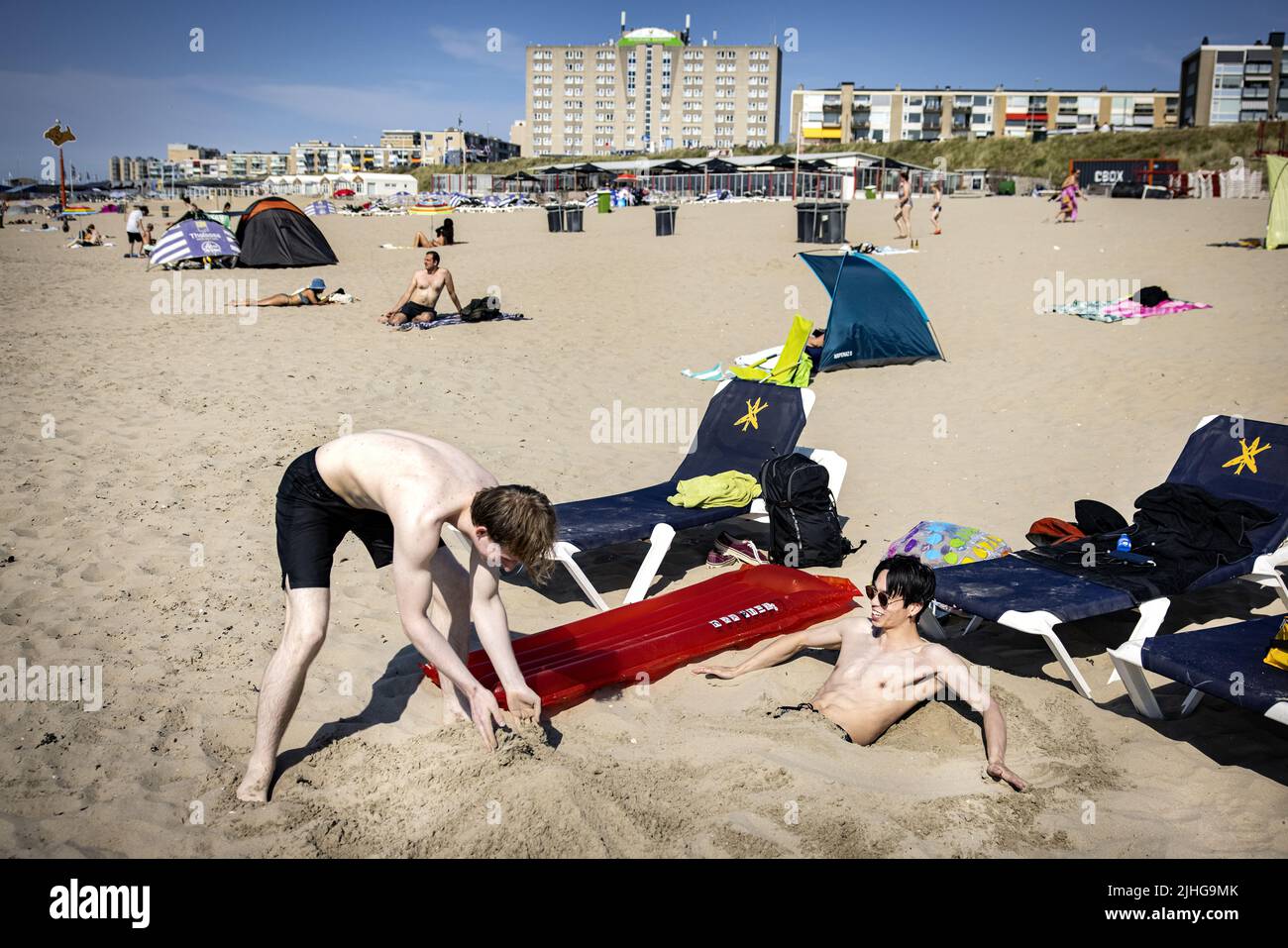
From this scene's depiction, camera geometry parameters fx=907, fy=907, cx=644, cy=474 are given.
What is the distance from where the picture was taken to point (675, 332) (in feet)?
38.0

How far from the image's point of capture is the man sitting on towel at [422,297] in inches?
454

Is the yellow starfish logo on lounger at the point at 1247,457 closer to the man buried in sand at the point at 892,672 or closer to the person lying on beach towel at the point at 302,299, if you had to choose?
the man buried in sand at the point at 892,672

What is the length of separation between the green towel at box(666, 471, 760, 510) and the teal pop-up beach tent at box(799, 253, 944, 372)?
4993 millimetres

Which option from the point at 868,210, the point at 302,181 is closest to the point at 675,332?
the point at 868,210

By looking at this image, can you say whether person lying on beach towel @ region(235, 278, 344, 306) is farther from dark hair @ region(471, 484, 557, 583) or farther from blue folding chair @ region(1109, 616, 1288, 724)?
blue folding chair @ region(1109, 616, 1288, 724)

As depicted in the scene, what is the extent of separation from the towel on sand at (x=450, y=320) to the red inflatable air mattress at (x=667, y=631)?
7681 mm

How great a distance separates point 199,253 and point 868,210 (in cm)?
2081

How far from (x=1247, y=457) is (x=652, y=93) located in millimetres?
118684

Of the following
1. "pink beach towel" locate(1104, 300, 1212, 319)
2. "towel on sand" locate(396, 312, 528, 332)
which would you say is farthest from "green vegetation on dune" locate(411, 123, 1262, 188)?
"towel on sand" locate(396, 312, 528, 332)

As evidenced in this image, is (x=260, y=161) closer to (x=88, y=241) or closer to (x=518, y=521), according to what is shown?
(x=88, y=241)

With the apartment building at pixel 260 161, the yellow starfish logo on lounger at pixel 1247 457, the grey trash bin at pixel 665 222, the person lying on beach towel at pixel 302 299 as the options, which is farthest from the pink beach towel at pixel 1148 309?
the apartment building at pixel 260 161

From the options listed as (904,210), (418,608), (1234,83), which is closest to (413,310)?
(418,608)

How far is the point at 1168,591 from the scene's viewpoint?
415 cm
